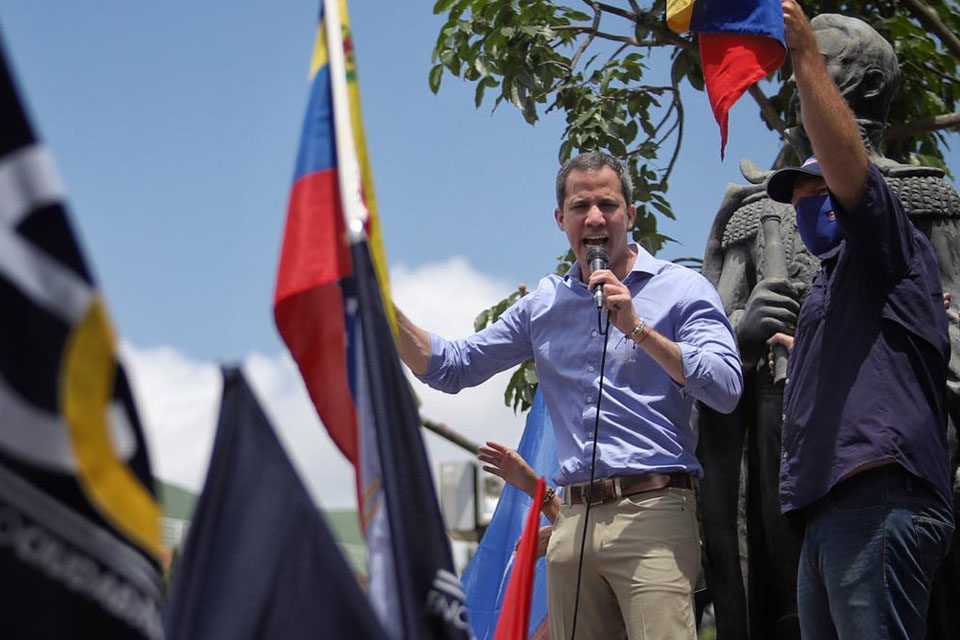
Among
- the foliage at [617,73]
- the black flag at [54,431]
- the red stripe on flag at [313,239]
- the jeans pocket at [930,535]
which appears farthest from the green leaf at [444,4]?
the black flag at [54,431]

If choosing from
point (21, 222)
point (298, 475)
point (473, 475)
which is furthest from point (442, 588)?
point (473, 475)

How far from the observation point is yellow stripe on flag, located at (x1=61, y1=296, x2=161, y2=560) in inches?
61.7

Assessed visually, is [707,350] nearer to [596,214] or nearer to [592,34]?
[596,214]

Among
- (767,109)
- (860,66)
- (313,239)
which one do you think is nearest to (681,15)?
(860,66)

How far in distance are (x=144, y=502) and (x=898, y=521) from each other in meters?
2.25

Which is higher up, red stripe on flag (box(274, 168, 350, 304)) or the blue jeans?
red stripe on flag (box(274, 168, 350, 304))

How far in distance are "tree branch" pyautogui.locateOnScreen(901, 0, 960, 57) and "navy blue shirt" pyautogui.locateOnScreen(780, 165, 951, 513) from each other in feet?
11.8

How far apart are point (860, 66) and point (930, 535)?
1908 mm

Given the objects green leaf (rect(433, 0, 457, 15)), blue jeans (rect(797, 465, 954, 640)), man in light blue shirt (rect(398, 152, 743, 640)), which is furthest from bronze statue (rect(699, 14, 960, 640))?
Result: green leaf (rect(433, 0, 457, 15))

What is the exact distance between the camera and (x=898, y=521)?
340cm

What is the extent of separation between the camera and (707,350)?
3830mm

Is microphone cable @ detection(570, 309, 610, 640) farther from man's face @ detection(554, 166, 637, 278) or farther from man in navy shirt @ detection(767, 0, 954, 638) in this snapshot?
man in navy shirt @ detection(767, 0, 954, 638)

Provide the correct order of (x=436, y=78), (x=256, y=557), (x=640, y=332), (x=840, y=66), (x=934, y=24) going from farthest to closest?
(x=436, y=78), (x=934, y=24), (x=840, y=66), (x=640, y=332), (x=256, y=557)

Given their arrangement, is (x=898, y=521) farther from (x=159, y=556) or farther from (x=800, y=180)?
(x=159, y=556)
